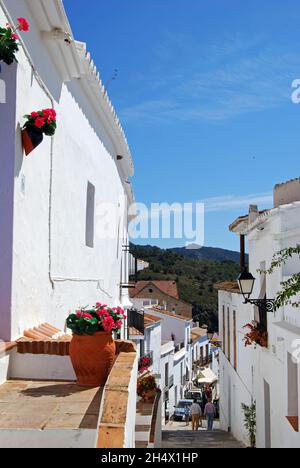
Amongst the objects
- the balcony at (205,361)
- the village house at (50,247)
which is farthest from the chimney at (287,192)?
the balcony at (205,361)

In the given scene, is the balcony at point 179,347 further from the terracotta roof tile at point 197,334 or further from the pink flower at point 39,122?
the pink flower at point 39,122

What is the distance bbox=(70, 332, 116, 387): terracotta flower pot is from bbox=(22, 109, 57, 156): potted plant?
7.05ft

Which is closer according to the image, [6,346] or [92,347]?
[92,347]

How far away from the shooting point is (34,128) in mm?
5875

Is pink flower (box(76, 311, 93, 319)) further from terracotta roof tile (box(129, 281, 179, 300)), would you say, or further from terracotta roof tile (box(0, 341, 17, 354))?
terracotta roof tile (box(129, 281, 179, 300))

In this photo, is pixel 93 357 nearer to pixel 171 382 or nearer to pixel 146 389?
pixel 146 389

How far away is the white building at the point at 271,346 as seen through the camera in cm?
985

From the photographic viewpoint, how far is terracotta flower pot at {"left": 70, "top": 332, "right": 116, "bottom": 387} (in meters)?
5.09

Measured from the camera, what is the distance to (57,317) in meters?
7.95

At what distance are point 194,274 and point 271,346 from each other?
71248mm

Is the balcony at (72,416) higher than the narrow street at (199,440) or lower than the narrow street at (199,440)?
higher

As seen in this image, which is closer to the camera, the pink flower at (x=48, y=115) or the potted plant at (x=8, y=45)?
the potted plant at (x=8, y=45)

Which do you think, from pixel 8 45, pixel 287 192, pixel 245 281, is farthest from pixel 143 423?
pixel 287 192

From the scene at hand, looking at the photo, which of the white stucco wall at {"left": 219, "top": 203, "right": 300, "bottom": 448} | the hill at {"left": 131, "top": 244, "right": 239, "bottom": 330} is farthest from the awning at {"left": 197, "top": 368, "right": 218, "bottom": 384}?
the hill at {"left": 131, "top": 244, "right": 239, "bottom": 330}
